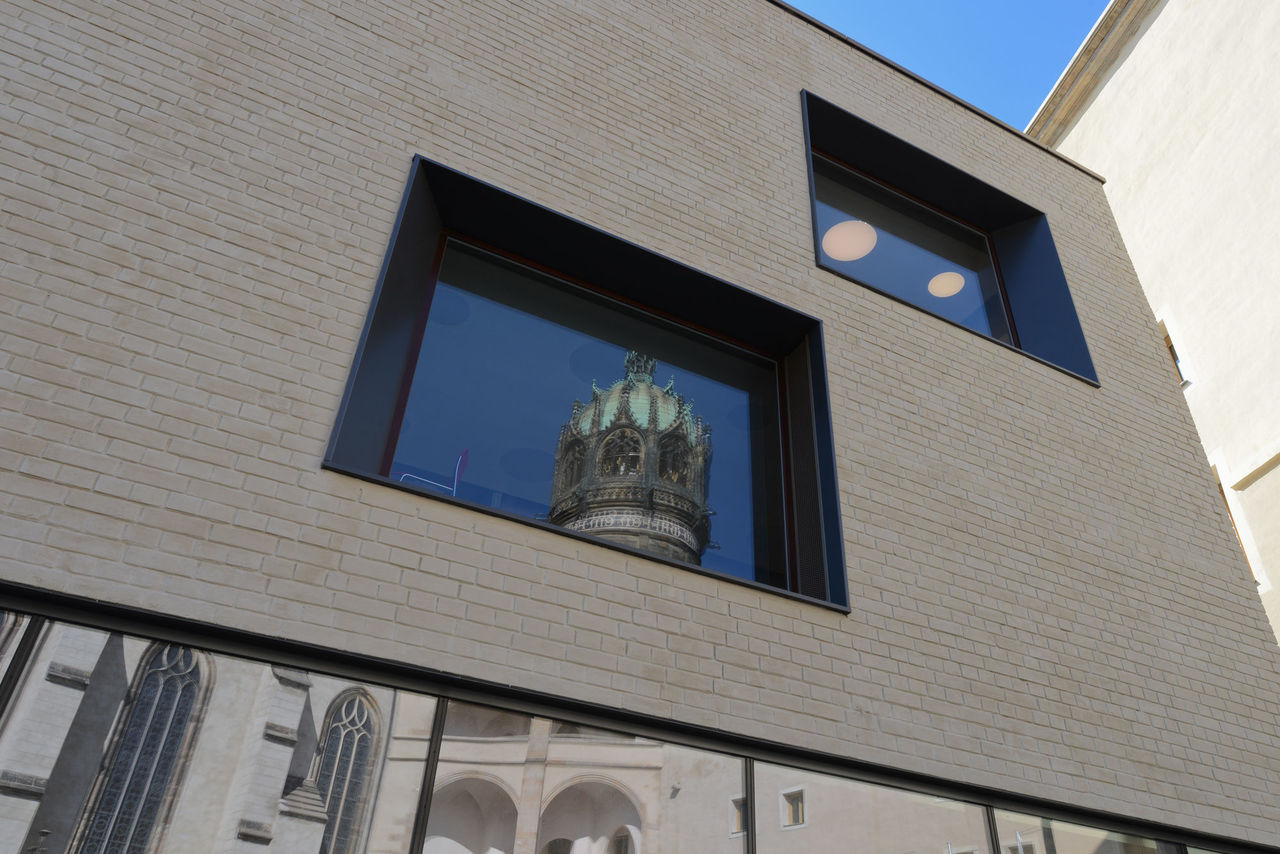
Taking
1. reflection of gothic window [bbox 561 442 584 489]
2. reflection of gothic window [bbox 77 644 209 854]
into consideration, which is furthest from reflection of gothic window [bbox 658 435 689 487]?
reflection of gothic window [bbox 77 644 209 854]

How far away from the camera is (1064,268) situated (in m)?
8.28

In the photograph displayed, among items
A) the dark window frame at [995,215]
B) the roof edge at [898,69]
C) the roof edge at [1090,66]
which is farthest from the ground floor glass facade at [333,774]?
the roof edge at [1090,66]

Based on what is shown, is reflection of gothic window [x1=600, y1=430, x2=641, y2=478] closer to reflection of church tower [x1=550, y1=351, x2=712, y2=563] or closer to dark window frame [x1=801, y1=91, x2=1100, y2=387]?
reflection of church tower [x1=550, y1=351, x2=712, y2=563]

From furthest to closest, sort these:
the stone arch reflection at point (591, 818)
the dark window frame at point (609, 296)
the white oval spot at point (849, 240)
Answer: the white oval spot at point (849, 240)
the dark window frame at point (609, 296)
the stone arch reflection at point (591, 818)

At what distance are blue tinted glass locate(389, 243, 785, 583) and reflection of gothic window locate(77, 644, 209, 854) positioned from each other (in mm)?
1384

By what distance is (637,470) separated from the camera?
5371 mm

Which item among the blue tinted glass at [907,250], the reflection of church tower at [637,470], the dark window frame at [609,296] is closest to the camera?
the dark window frame at [609,296]

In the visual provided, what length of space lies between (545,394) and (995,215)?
5282 mm

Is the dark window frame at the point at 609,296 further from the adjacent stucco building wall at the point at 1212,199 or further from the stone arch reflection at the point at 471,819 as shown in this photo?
the adjacent stucco building wall at the point at 1212,199

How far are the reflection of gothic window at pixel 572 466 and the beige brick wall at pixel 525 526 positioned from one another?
598mm

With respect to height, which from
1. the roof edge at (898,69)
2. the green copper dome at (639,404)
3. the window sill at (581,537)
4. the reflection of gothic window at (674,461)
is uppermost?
the roof edge at (898,69)

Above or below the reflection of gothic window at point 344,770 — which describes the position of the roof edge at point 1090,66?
above

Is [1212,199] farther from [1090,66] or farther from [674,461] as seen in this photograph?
[674,461]

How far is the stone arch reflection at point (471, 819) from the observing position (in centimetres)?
356
